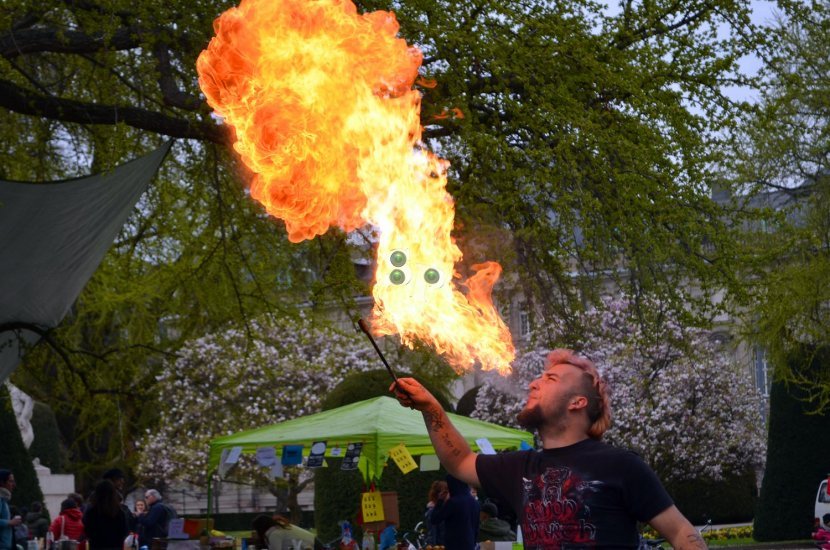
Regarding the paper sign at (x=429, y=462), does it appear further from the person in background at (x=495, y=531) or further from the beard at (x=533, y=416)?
the beard at (x=533, y=416)

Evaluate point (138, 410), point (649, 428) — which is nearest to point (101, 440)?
point (138, 410)

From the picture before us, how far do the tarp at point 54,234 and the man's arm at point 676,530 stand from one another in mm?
9088

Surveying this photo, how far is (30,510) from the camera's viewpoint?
19016 mm

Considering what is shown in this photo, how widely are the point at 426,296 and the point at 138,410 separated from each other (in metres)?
33.9

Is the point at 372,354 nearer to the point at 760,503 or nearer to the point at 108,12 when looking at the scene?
the point at 760,503

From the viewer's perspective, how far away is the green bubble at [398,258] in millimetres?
6008

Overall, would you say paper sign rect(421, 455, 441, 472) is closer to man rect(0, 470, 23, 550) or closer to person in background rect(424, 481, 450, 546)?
person in background rect(424, 481, 450, 546)

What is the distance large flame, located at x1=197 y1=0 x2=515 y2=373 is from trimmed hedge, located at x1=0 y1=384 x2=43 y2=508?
488 inches

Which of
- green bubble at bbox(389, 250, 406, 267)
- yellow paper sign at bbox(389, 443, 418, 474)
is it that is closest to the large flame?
green bubble at bbox(389, 250, 406, 267)

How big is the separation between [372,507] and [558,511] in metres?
9.20

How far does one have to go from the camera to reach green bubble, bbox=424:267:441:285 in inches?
230

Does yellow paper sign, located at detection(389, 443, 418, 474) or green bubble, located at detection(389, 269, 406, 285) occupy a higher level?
green bubble, located at detection(389, 269, 406, 285)

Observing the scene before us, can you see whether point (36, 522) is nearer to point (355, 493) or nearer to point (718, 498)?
point (355, 493)

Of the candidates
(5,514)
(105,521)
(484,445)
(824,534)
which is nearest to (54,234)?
(5,514)
